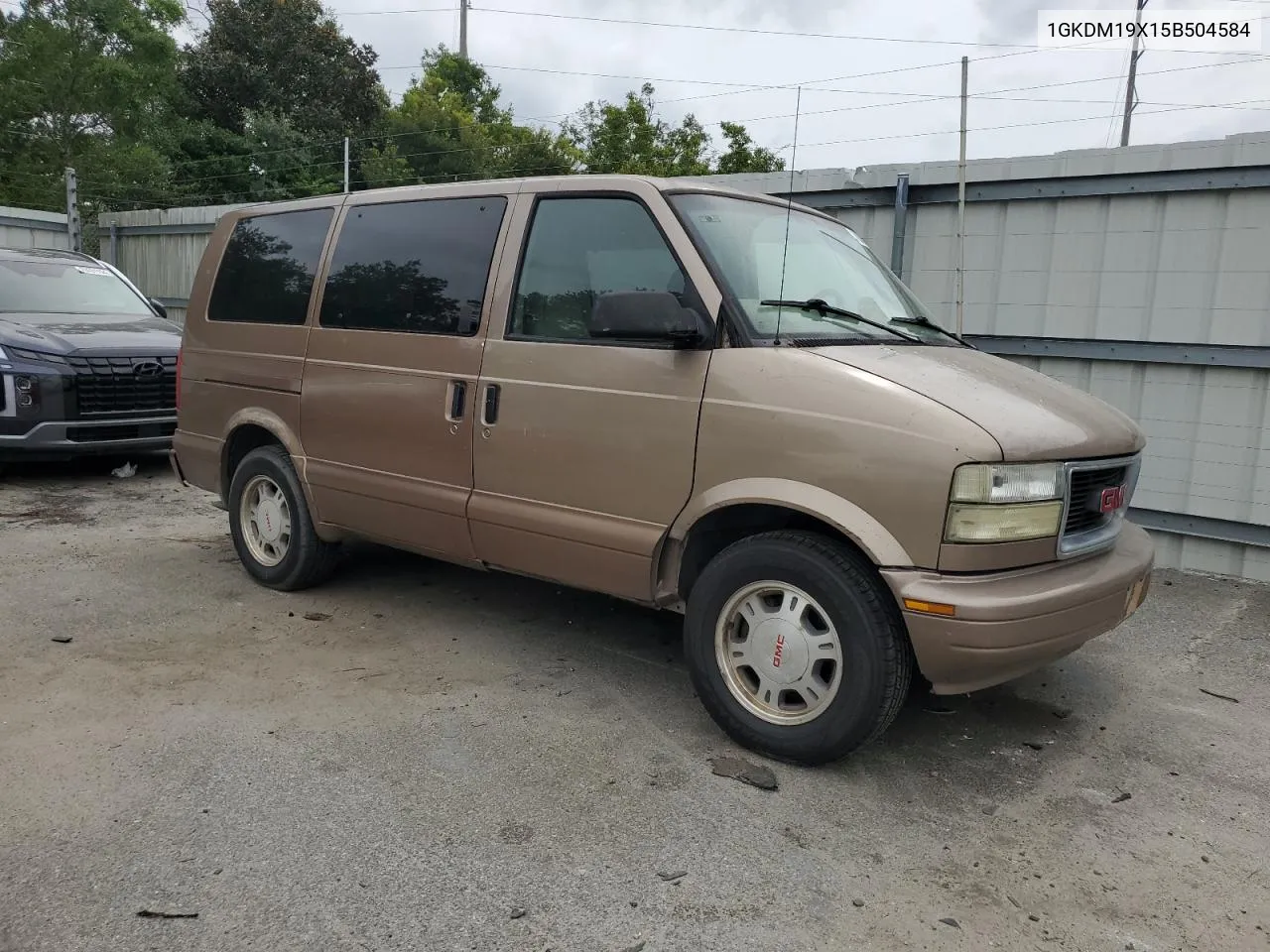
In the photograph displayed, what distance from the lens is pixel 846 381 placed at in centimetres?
321

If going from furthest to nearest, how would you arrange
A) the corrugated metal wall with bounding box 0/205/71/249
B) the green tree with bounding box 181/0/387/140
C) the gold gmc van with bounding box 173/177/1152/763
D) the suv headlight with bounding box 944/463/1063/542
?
the green tree with bounding box 181/0/387/140, the corrugated metal wall with bounding box 0/205/71/249, the gold gmc van with bounding box 173/177/1152/763, the suv headlight with bounding box 944/463/1063/542

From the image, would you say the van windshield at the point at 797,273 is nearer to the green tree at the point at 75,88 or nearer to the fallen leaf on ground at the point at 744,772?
the fallen leaf on ground at the point at 744,772

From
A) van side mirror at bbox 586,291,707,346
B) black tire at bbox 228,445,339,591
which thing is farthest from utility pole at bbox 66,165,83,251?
van side mirror at bbox 586,291,707,346

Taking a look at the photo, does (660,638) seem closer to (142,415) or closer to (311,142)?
(142,415)

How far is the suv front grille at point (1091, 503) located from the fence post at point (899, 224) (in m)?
3.72

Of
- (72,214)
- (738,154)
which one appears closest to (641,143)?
(738,154)

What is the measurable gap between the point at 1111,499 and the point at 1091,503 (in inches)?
6.9

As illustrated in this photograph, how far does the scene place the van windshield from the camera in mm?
3604

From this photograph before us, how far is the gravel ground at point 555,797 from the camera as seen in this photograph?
2549 mm

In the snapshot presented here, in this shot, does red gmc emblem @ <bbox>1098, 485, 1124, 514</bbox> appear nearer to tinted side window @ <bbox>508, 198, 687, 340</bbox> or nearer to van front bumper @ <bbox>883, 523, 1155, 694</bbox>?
van front bumper @ <bbox>883, 523, 1155, 694</bbox>

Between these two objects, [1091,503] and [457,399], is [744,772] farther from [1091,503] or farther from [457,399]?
[457,399]

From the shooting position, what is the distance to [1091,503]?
11.0 ft

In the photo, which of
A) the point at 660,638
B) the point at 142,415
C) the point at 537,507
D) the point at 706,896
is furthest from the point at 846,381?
the point at 142,415

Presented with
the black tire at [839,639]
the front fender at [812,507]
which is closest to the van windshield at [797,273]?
the front fender at [812,507]
